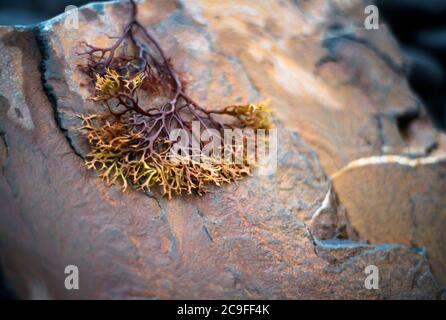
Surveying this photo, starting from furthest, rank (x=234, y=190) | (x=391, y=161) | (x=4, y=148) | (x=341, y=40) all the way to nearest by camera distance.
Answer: (x=341, y=40) < (x=391, y=161) < (x=234, y=190) < (x=4, y=148)

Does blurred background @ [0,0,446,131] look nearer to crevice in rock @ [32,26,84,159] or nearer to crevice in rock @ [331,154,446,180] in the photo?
crevice in rock @ [331,154,446,180]

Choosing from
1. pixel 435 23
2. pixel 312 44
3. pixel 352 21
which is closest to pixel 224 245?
pixel 312 44

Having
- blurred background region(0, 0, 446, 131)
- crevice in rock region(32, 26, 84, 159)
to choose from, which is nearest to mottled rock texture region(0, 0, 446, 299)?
crevice in rock region(32, 26, 84, 159)

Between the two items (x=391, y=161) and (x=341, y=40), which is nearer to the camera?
(x=391, y=161)

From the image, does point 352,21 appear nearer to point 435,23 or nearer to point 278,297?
point 278,297

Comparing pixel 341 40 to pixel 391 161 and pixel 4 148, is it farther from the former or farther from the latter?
pixel 4 148

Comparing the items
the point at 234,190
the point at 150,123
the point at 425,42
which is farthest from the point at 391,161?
the point at 425,42
